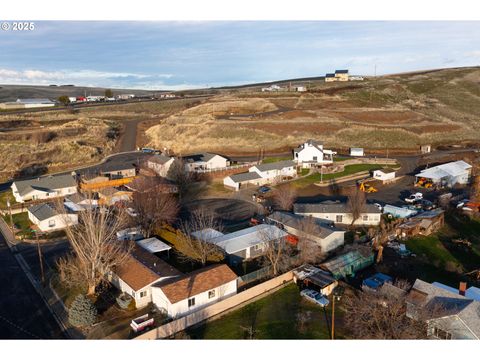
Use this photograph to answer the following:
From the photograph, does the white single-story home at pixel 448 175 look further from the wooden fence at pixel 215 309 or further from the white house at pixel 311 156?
the wooden fence at pixel 215 309

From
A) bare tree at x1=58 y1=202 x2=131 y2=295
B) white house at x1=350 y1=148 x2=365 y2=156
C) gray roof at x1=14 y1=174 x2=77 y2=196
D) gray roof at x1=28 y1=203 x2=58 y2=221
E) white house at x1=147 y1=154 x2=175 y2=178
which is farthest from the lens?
white house at x1=350 y1=148 x2=365 y2=156

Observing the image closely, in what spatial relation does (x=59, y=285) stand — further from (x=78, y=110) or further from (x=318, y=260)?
(x=78, y=110)

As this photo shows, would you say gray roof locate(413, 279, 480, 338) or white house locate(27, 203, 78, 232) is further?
white house locate(27, 203, 78, 232)

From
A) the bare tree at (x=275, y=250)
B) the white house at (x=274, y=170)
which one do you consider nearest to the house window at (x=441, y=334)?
the bare tree at (x=275, y=250)

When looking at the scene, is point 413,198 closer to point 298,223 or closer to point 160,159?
point 298,223

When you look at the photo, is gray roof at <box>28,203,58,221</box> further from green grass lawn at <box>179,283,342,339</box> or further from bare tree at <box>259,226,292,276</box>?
green grass lawn at <box>179,283,342,339</box>

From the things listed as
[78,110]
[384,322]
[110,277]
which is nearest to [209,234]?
[110,277]

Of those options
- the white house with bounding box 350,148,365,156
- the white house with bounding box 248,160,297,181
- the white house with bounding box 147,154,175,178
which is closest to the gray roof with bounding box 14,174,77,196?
the white house with bounding box 147,154,175,178

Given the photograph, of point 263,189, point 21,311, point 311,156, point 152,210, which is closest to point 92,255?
point 21,311
